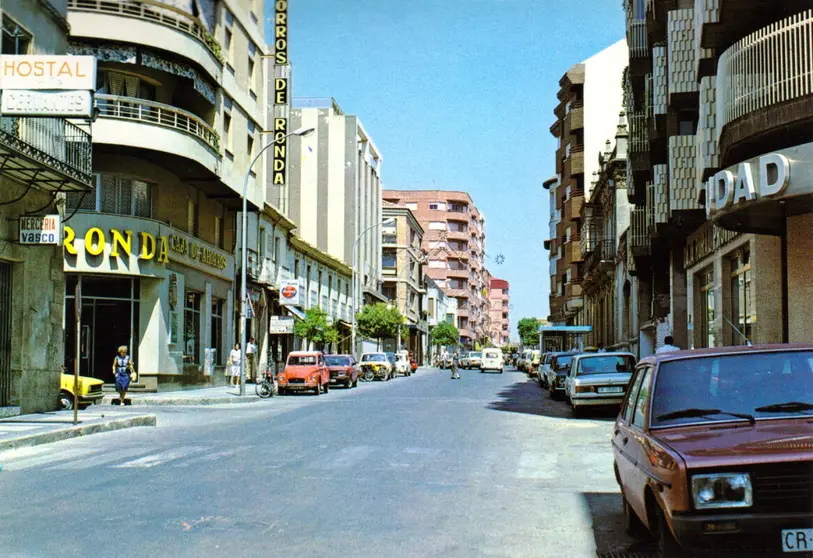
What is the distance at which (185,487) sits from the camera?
34.0ft

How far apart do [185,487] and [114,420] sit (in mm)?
9423

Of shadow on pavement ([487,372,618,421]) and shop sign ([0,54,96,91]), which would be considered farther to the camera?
shadow on pavement ([487,372,618,421])

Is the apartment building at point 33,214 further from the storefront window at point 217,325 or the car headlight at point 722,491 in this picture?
the storefront window at point 217,325

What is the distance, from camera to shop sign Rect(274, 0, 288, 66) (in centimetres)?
4372

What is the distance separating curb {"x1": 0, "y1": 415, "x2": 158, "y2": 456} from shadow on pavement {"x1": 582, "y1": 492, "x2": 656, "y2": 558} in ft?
30.5

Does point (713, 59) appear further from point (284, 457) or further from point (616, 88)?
point (616, 88)

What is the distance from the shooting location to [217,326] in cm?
4050

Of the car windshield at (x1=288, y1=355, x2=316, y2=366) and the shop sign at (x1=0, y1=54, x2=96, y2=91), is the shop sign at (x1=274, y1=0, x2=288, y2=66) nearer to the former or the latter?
the car windshield at (x1=288, y1=355, x2=316, y2=366)

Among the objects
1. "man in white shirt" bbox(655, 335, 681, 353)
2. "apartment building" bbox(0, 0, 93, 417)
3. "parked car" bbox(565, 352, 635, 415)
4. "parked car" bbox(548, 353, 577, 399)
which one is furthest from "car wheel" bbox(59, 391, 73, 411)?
"parked car" bbox(548, 353, 577, 399)

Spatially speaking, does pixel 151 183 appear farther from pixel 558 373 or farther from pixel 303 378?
pixel 558 373

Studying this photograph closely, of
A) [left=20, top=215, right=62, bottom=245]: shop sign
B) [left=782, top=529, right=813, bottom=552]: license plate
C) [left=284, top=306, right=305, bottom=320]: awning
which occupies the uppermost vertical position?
[left=20, top=215, right=62, bottom=245]: shop sign

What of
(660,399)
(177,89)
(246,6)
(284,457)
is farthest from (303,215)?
(660,399)

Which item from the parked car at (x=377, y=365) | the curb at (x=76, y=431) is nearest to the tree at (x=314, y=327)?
the parked car at (x=377, y=365)

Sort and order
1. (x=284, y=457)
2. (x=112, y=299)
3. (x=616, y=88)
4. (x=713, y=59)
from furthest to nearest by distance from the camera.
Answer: (x=616, y=88)
(x=112, y=299)
(x=713, y=59)
(x=284, y=457)
